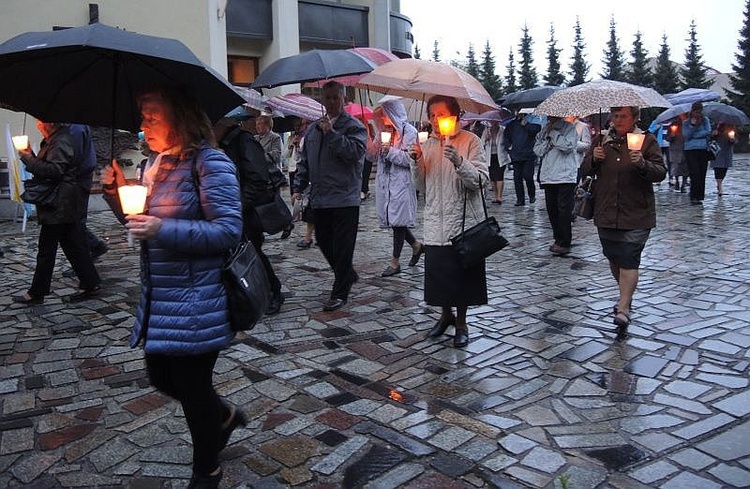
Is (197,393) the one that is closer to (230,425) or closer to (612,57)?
(230,425)

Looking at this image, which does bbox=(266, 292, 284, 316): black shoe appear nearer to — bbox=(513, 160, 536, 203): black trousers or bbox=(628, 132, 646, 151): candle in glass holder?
bbox=(628, 132, 646, 151): candle in glass holder

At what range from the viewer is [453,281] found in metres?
5.36

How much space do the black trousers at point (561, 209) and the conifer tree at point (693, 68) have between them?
47.3 m

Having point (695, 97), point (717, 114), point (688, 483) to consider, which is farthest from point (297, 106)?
point (695, 97)

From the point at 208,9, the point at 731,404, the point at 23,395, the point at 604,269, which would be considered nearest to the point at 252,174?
the point at 23,395

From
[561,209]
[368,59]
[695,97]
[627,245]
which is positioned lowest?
[627,245]

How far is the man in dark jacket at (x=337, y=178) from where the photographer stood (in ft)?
20.9

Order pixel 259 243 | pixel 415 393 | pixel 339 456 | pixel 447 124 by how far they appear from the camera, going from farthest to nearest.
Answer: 1. pixel 259 243
2. pixel 447 124
3. pixel 415 393
4. pixel 339 456

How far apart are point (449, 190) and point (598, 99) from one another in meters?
1.49

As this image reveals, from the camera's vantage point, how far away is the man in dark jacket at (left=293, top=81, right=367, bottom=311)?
6.36m

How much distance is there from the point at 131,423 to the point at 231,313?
1.56 m

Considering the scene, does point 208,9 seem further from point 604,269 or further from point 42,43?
point 42,43

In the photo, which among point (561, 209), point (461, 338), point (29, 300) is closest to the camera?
point (461, 338)

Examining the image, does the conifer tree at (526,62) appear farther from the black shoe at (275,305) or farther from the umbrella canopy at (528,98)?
the black shoe at (275,305)
